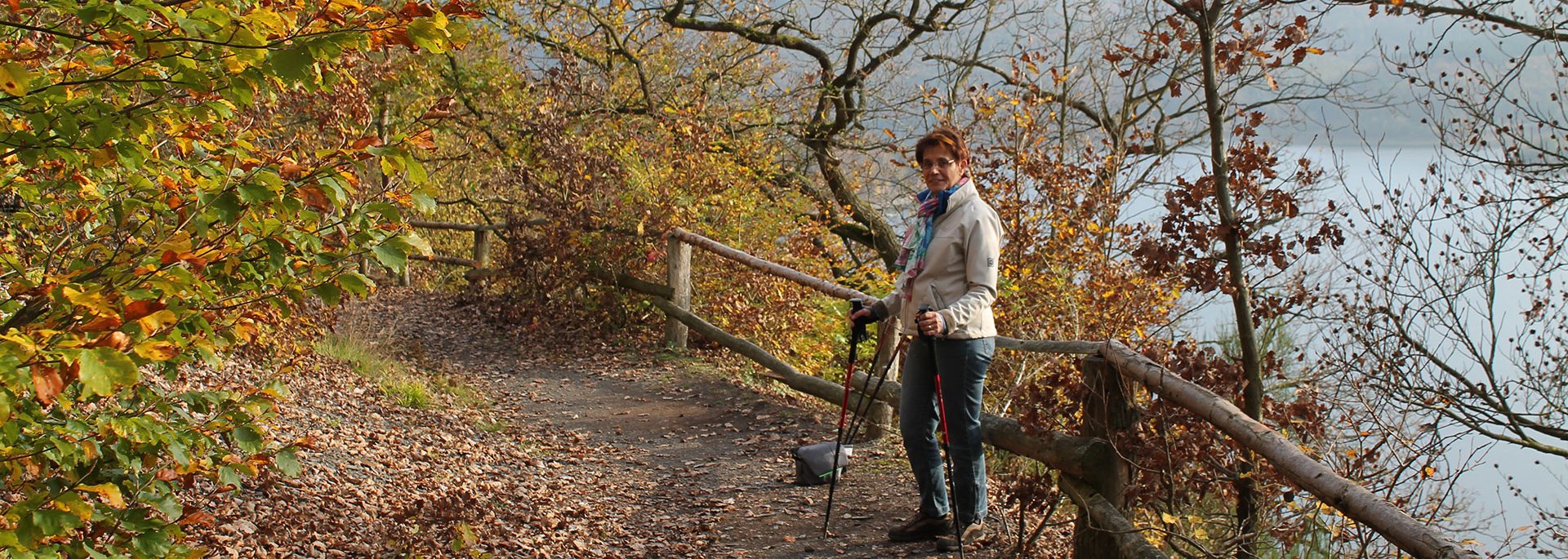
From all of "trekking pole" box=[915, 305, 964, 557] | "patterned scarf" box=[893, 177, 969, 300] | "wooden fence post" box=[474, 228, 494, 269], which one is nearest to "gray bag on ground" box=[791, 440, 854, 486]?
"trekking pole" box=[915, 305, 964, 557]

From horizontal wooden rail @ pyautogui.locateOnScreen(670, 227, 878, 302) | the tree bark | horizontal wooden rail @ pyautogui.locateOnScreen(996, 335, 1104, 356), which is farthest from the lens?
horizontal wooden rail @ pyautogui.locateOnScreen(670, 227, 878, 302)

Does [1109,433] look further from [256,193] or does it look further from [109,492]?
[109,492]

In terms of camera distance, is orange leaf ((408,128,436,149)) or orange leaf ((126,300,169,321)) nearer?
orange leaf ((126,300,169,321))

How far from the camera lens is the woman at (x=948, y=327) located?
426 centimetres

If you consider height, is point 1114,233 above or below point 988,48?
below

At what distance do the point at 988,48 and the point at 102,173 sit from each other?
13149 millimetres

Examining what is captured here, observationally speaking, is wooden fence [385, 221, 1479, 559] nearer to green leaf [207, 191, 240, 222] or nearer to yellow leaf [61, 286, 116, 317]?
green leaf [207, 191, 240, 222]

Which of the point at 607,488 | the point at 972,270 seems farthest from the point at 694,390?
the point at 972,270

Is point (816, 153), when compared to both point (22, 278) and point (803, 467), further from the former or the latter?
point (22, 278)

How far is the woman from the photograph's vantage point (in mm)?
4258

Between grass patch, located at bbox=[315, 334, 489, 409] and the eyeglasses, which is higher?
the eyeglasses

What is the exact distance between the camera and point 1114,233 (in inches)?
386

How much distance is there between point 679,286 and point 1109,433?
20.4ft

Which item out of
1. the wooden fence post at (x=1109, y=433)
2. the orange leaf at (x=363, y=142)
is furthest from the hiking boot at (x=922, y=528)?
the orange leaf at (x=363, y=142)
